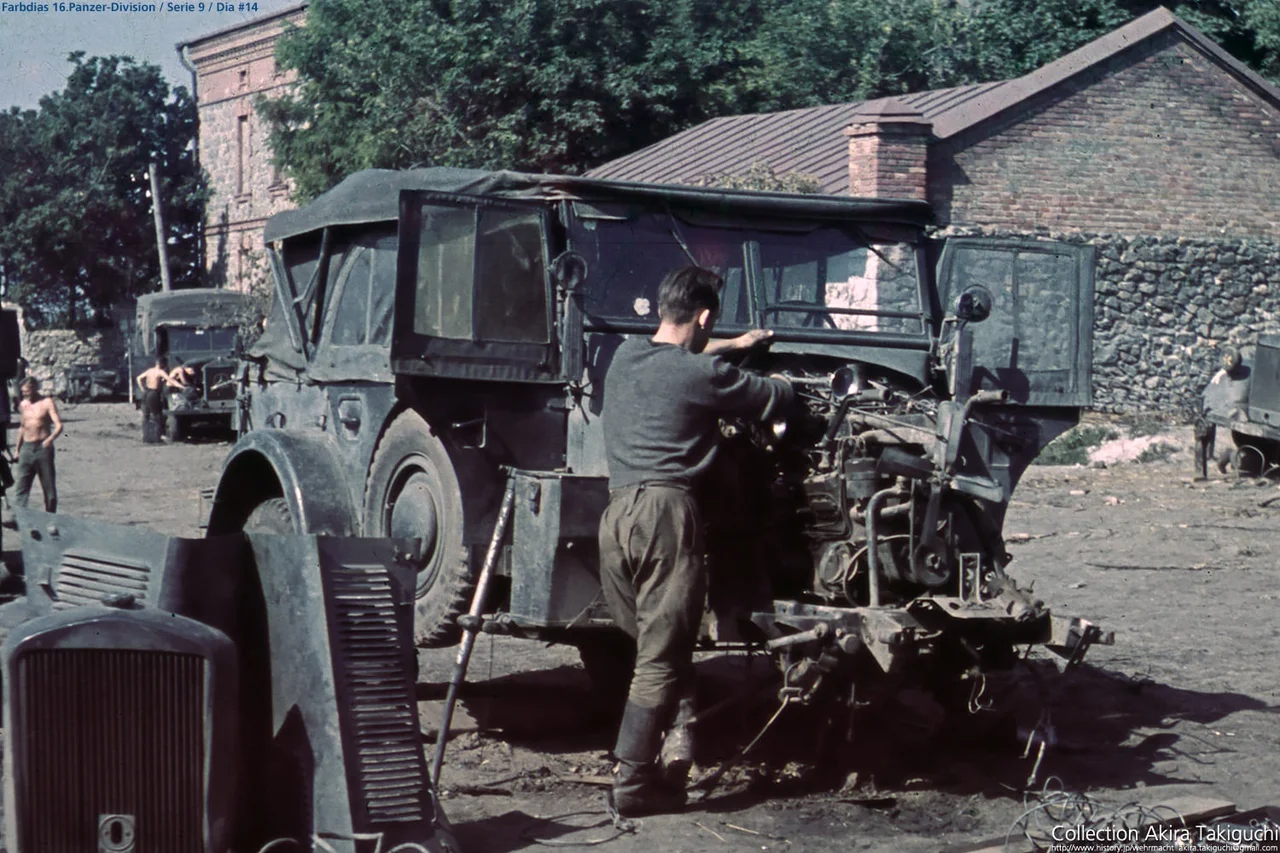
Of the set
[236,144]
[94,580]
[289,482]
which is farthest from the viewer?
[236,144]

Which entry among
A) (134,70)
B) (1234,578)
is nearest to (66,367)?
(134,70)

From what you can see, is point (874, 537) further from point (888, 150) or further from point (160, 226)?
point (160, 226)

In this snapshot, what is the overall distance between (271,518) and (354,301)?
1035 mm

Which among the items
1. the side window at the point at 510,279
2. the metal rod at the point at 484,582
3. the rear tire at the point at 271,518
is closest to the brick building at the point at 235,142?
the rear tire at the point at 271,518

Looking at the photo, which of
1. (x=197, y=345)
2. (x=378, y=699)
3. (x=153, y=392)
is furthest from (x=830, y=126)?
(x=378, y=699)

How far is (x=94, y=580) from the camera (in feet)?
16.3

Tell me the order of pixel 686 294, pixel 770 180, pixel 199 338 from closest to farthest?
pixel 686 294 → pixel 770 180 → pixel 199 338

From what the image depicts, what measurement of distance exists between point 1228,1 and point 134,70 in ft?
98.7

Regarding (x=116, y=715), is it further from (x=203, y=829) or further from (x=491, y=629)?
(x=491, y=629)

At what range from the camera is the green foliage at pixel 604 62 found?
28.3 metres

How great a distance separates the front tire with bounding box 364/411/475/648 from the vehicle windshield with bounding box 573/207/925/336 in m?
0.85

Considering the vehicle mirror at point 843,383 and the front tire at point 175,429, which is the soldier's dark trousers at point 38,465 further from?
the front tire at point 175,429

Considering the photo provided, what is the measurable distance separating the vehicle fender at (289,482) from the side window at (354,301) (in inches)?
18.3

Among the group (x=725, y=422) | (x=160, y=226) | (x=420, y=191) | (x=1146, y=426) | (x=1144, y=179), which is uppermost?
(x=160, y=226)
